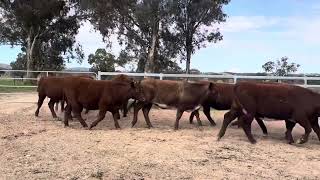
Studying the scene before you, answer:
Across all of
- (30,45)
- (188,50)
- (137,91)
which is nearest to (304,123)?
(137,91)

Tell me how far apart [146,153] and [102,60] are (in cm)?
4385

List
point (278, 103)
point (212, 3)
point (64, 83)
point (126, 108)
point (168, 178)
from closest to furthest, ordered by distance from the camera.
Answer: point (168, 178) → point (278, 103) → point (64, 83) → point (126, 108) → point (212, 3)

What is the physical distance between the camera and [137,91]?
12.2 m

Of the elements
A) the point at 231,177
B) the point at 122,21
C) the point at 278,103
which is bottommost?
the point at 231,177

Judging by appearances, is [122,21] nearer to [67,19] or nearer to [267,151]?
[67,19]

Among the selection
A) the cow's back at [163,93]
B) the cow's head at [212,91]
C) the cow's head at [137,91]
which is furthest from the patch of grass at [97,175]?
the cow's head at [212,91]

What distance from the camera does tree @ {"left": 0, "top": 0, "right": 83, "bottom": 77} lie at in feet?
120

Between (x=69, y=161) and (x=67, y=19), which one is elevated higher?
(x=67, y=19)

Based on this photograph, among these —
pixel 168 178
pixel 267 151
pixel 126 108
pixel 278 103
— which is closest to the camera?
pixel 168 178

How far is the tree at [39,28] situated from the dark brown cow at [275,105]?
28037 millimetres

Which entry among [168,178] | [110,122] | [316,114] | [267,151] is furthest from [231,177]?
[110,122]

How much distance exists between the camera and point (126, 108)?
13.6 meters

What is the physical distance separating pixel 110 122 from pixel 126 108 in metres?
0.75

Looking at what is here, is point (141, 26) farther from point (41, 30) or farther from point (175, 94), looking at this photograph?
point (175, 94)
